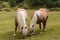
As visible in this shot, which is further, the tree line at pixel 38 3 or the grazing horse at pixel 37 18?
the tree line at pixel 38 3

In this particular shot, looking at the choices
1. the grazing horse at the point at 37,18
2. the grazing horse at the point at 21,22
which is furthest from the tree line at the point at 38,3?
the grazing horse at the point at 21,22

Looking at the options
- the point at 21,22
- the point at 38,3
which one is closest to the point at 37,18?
the point at 21,22

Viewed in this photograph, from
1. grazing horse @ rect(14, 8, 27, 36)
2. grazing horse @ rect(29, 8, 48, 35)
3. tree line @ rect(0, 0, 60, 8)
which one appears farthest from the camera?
tree line @ rect(0, 0, 60, 8)

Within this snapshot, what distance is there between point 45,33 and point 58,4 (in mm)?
21918

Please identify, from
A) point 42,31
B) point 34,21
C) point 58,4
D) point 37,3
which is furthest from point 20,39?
point 37,3

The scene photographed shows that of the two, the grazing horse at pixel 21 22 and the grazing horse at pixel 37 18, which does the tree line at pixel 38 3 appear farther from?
the grazing horse at pixel 21 22

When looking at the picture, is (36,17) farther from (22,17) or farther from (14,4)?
(14,4)

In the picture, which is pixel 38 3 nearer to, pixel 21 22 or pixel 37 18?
pixel 37 18

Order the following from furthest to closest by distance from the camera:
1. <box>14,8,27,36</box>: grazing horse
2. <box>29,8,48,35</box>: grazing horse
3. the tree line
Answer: the tree line, <box>29,8,48,35</box>: grazing horse, <box>14,8,27,36</box>: grazing horse

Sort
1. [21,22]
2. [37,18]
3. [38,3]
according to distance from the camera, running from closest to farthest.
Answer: [21,22] → [37,18] → [38,3]

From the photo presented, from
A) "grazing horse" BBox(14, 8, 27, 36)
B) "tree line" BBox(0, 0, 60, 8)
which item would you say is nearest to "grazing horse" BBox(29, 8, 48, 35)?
"grazing horse" BBox(14, 8, 27, 36)

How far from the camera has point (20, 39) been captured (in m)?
11.6

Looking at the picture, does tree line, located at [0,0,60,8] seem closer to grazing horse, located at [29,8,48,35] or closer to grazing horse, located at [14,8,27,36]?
grazing horse, located at [29,8,48,35]

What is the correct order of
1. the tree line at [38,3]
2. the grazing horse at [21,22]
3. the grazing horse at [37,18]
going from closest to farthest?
the grazing horse at [21,22], the grazing horse at [37,18], the tree line at [38,3]
